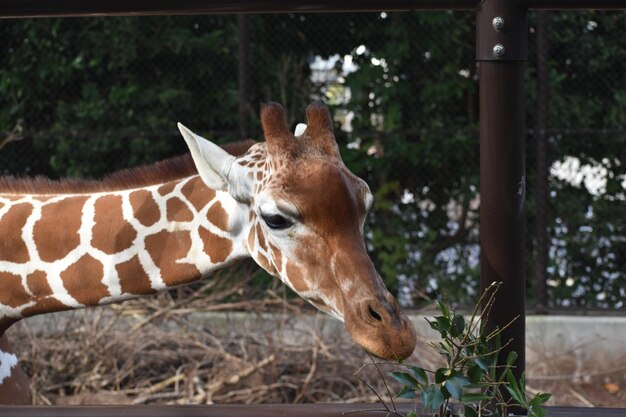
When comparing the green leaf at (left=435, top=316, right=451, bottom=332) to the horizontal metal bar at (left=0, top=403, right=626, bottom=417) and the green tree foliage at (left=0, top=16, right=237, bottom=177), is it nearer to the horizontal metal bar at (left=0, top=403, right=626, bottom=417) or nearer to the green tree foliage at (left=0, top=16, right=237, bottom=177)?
the horizontal metal bar at (left=0, top=403, right=626, bottom=417)

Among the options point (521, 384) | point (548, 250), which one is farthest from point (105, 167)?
point (521, 384)

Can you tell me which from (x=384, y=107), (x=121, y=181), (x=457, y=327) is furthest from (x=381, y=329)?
(x=384, y=107)

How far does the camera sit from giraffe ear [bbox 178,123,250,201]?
2.31 m

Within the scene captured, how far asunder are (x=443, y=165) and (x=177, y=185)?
4.40 metres

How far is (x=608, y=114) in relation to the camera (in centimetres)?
670

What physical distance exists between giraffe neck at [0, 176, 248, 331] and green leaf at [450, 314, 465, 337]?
66 cm

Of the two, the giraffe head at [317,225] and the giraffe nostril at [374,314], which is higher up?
the giraffe head at [317,225]

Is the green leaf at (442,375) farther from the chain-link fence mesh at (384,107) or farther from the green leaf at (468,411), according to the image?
the chain-link fence mesh at (384,107)

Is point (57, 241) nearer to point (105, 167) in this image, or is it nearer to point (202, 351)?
point (202, 351)

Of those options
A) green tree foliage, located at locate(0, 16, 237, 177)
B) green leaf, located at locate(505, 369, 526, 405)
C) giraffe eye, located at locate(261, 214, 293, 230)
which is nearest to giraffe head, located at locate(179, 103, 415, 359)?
giraffe eye, located at locate(261, 214, 293, 230)

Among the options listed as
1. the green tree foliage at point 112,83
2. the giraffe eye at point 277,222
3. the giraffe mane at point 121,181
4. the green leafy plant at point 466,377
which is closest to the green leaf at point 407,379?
the green leafy plant at point 466,377

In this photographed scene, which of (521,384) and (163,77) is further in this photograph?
(163,77)

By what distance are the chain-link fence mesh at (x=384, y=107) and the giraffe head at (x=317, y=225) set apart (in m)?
4.36

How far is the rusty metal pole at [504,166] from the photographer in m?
1.94
